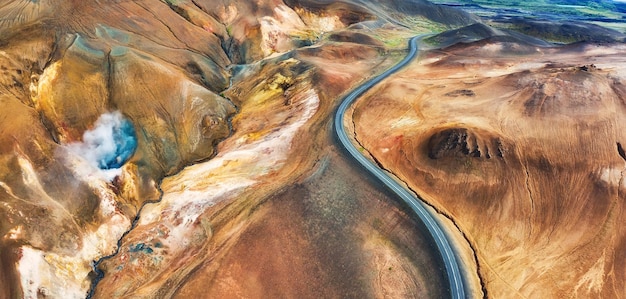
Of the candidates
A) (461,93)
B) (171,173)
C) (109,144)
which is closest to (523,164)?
(461,93)

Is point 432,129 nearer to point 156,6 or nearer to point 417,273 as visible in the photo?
point 417,273

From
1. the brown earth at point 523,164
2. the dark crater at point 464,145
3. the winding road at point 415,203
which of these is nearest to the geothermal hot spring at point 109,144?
the winding road at point 415,203

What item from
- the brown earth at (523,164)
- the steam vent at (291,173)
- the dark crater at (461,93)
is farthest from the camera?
the dark crater at (461,93)

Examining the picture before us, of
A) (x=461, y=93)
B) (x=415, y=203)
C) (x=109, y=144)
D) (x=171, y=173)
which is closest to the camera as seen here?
(x=415, y=203)

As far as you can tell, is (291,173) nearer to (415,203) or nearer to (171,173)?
(415,203)

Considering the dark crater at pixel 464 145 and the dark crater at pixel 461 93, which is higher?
the dark crater at pixel 461 93

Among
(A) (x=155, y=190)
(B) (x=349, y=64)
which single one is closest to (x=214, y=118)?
(A) (x=155, y=190)

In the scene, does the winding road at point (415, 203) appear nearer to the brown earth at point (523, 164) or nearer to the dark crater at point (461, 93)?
the brown earth at point (523, 164)
